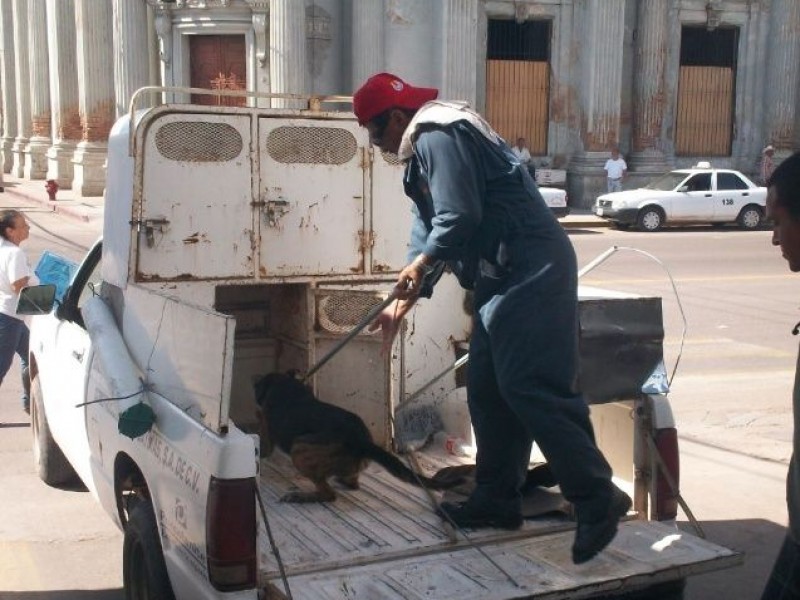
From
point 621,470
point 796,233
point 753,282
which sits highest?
point 796,233

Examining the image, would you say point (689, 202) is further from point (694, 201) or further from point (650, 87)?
point (650, 87)

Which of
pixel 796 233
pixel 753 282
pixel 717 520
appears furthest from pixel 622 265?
pixel 796 233

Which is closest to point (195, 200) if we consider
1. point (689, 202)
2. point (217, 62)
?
point (689, 202)

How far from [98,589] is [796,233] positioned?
3.71 meters

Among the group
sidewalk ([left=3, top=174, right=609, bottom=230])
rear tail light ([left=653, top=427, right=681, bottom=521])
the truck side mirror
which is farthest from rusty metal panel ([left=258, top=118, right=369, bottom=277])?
sidewalk ([left=3, top=174, right=609, bottom=230])

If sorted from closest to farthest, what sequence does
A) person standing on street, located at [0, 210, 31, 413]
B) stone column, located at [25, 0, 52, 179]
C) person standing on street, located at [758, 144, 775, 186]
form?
1. person standing on street, located at [0, 210, 31, 413]
2. person standing on street, located at [758, 144, 775, 186]
3. stone column, located at [25, 0, 52, 179]

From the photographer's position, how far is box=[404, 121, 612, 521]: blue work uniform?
3.65m

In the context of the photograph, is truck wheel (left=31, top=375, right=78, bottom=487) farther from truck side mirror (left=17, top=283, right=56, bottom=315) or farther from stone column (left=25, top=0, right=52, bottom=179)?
stone column (left=25, top=0, right=52, bottom=179)

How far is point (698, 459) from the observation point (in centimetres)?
724

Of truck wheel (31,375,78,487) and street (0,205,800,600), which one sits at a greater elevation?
truck wheel (31,375,78,487)

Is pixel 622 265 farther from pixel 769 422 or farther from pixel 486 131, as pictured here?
pixel 486 131

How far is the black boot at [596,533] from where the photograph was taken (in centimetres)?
361

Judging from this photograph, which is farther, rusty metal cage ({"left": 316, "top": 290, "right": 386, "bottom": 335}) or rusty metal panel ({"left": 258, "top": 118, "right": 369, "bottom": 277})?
rusty metal cage ({"left": 316, "top": 290, "right": 386, "bottom": 335})

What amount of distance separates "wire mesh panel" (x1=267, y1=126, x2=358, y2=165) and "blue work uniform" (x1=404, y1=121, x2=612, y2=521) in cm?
164
